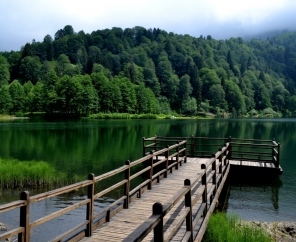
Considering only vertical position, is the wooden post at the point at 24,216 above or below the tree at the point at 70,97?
below

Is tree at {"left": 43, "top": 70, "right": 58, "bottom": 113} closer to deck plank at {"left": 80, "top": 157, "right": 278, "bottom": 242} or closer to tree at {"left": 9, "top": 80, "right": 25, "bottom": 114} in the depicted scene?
tree at {"left": 9, "top": 80, "right": 25, "bottom": 114}

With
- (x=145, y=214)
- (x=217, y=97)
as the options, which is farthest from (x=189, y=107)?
(x=145, y=214)

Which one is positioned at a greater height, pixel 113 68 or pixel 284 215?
pixel 113 68

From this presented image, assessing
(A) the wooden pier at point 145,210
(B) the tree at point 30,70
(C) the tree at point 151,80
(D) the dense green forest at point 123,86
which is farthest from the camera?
(C) the tree at point 151,80

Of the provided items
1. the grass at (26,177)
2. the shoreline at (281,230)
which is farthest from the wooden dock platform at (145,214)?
the grass at (26,177)

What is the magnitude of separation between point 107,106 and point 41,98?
854 inches

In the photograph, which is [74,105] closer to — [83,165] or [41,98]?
[41,98]

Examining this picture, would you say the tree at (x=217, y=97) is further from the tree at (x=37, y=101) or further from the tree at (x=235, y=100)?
the tree at (x=37, y=101)

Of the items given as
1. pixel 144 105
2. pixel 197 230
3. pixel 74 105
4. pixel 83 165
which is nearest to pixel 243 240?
pixel 197 230

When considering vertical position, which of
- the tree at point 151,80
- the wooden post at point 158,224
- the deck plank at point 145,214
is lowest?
the deck plank at point 145,214

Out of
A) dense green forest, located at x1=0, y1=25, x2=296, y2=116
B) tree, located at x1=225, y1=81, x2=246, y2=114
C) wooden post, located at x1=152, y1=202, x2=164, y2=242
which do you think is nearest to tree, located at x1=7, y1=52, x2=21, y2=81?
dense green forest, located at x1=0, y1=25, x2=296, y2=116

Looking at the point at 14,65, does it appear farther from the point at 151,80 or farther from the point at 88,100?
the point at 88,100

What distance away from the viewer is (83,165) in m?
25.0

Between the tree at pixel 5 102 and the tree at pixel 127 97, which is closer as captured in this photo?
the tree at pixel 5 102
